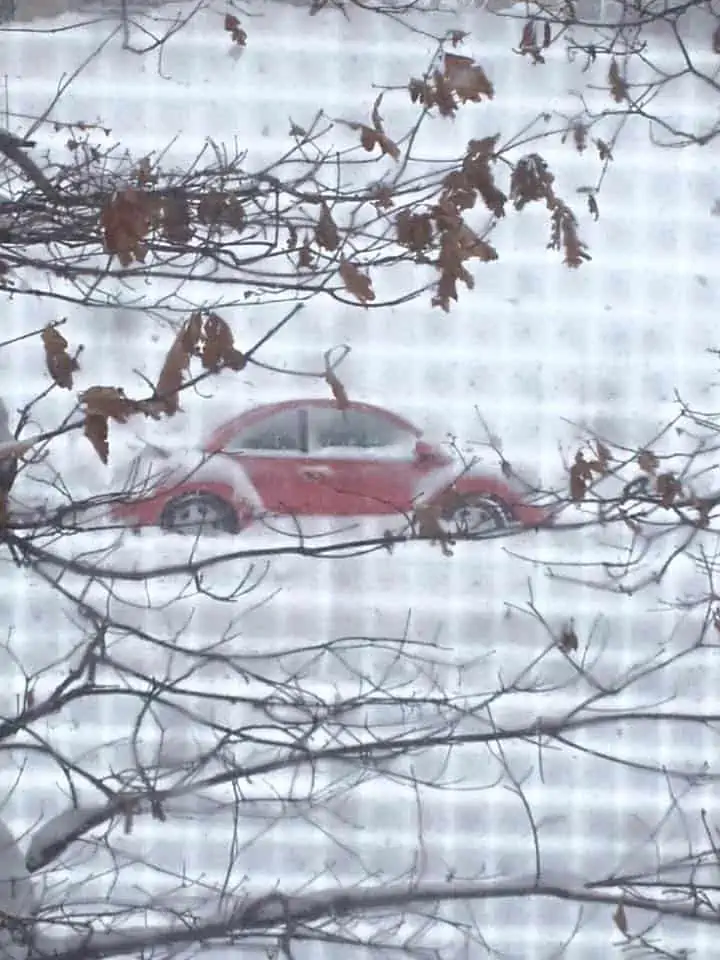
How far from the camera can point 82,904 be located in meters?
3.21

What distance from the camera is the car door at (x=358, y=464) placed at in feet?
10.8

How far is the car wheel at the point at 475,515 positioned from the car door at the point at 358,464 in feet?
0.49

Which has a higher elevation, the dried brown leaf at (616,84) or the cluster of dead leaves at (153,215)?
the dried brown leaf at (616,84)

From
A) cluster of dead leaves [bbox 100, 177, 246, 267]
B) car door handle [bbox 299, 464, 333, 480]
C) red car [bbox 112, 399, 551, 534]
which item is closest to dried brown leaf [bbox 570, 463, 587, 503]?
red car [bbox 112, 399, 551, 534]

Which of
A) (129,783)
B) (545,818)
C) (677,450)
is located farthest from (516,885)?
(677,450)

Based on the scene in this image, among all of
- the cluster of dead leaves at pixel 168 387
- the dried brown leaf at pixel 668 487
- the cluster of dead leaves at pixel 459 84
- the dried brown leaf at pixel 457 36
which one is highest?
the dried brown leaf at pixel 457 36

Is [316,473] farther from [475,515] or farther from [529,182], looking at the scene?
[529,182]

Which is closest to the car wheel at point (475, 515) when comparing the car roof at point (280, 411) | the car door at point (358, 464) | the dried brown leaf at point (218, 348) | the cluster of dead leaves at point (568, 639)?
the car door at point (358, 464)

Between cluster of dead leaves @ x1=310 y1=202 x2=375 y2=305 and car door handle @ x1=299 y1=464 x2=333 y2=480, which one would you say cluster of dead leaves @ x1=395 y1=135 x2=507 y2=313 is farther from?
car door handle @ x1=299 y1=464 x2=333 y2=480

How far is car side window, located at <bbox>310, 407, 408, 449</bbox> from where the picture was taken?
130 inches

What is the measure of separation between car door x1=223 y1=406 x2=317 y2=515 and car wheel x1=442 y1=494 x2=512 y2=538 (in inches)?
17.0

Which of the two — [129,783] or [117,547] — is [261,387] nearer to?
[117,547]

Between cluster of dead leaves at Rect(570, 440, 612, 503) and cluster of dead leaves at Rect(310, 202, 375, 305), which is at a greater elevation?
cluster of dead leaves at Rect(310, 202, 375, 305)

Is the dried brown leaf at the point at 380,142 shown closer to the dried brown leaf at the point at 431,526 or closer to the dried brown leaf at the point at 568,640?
the dried brown leaf at the point at 431,526
